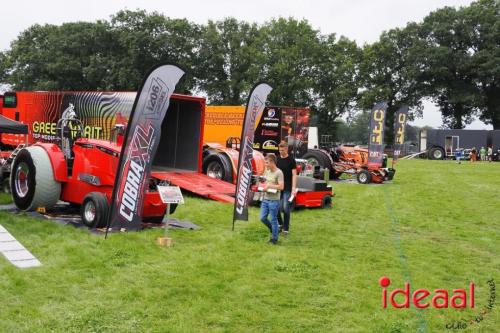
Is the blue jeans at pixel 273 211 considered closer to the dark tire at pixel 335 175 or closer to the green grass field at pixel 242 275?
the green grass field at pixel 242 275

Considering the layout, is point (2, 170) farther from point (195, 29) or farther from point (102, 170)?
point (195, 29)

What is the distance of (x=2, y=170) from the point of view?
1196cm

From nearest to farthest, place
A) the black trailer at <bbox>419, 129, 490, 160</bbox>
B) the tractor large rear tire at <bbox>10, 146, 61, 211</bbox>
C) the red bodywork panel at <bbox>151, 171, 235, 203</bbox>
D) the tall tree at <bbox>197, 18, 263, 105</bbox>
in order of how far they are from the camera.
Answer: the tractor large rear tire at <bbox>10, 146, 61, 211</bbox> < the red bodywork panel at <bbox>151, 171, 235, 203</bbox> < the black trailer at <bbox>419, 129, 490, 160</bbox> < the tall tree at <bbox>197, 18, 263, 105</bbox>

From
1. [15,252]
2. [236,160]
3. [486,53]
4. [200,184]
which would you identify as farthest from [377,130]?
[486,53]

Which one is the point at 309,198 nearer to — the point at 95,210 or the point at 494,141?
the point at 95,210

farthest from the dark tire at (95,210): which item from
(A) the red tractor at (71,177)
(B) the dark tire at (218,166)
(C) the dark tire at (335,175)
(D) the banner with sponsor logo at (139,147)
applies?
(C) the dark tire at (335,175)

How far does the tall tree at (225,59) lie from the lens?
52156 mm

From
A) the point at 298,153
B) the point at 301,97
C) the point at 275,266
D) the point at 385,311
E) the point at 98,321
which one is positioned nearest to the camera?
the point at 98,321

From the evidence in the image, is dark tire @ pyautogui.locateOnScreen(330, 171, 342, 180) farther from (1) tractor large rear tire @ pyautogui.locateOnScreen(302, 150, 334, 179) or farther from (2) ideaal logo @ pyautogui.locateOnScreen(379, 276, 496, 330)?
(2) ideaal logo @ pyautogui.locateOnScreen(379, 276, 496, 330)

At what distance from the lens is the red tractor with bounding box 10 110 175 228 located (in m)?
9.01

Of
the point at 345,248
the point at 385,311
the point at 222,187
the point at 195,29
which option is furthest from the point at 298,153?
the point at 195,29

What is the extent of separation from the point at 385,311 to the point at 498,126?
51819 millimetres

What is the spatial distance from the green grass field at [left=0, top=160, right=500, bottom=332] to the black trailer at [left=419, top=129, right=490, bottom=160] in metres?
33.3

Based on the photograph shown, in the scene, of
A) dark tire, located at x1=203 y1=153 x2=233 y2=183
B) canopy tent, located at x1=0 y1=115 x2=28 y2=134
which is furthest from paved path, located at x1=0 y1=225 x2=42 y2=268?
dark tire, located at x1=203 y1=153 x2=233 y2=183
